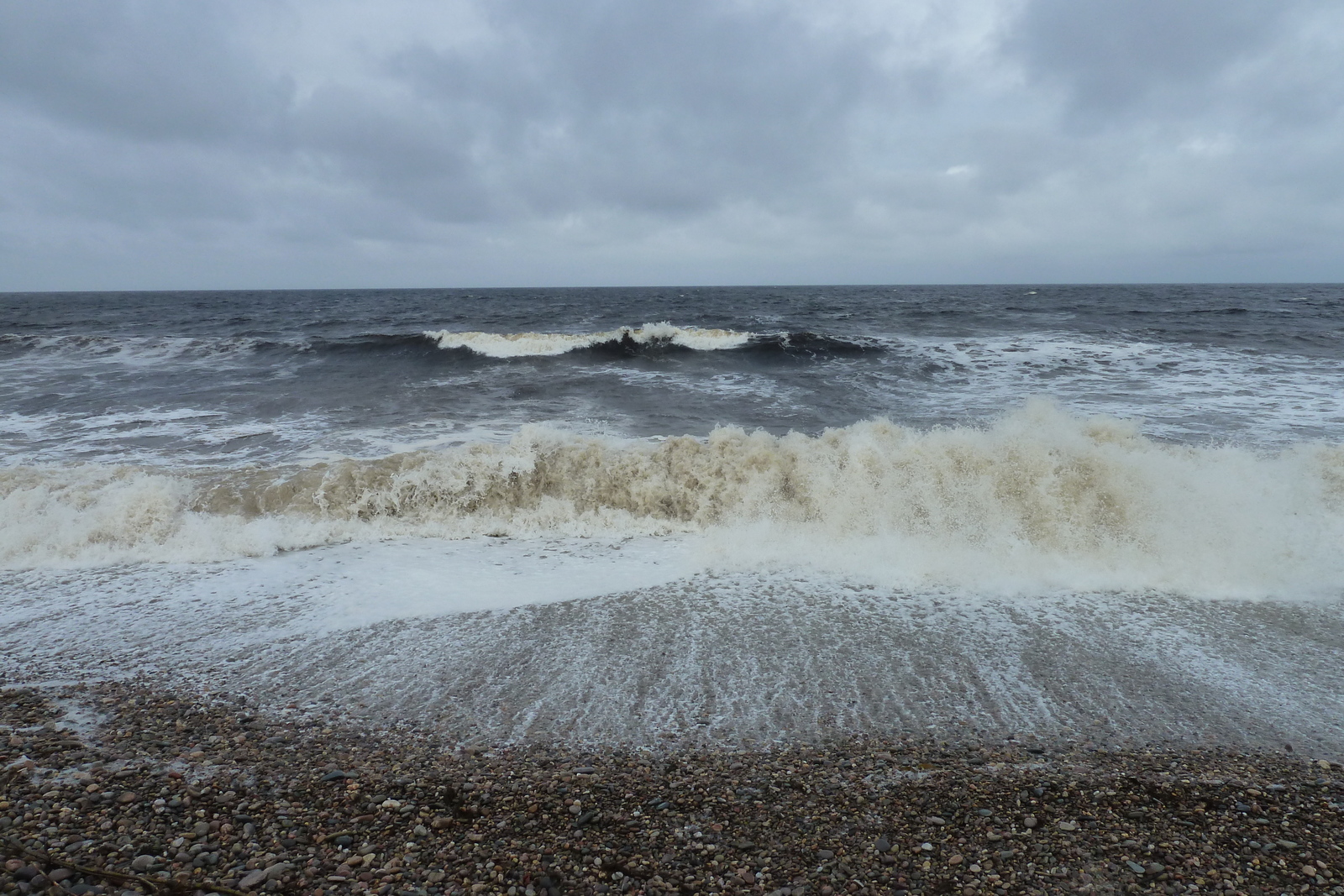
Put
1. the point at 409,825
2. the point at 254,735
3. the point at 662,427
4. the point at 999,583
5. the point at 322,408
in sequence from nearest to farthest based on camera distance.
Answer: the point at 409,825 → the point at 254,735 → the point at 999,583 → the point at 662,427 → the point at 322,408

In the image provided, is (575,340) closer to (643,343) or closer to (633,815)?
(643,343)

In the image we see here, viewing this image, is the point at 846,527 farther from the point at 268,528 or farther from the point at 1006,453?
the point at 268,528

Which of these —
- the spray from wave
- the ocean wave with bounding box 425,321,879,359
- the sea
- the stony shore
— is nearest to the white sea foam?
the ocean wave with bounding box 425,321,879,359

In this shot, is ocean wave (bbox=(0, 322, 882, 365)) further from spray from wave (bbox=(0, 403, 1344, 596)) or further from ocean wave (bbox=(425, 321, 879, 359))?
spray from wave (bbox=(0, 403, 1344, 596))

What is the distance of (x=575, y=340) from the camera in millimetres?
23656

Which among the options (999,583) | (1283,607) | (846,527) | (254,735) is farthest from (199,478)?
(1283,607)

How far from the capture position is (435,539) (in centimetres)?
638

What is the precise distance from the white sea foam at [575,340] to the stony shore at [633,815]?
19136 mm

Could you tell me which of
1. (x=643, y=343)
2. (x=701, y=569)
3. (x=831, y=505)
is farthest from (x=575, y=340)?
(x=701, y=569)

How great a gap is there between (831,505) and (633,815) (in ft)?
14.3

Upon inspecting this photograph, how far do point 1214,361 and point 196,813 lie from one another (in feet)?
74.4

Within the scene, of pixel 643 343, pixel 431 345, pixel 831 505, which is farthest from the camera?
pixel 643 343

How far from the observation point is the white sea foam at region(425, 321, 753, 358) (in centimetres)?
2231

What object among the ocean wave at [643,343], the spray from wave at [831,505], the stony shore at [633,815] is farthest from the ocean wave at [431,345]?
the stony shore at [633,815]
